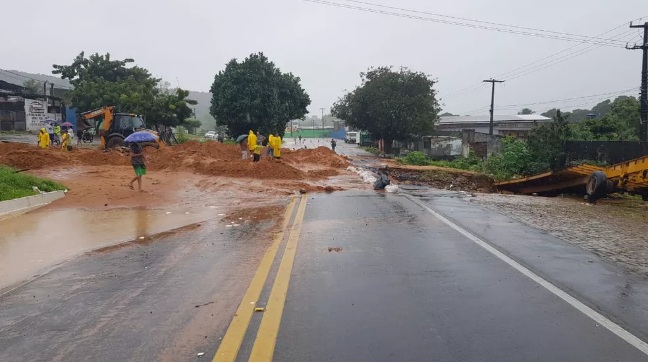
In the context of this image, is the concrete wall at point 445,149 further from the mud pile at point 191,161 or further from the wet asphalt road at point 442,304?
the wet asphalt road at point 442,304

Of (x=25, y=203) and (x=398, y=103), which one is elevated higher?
(x=398, y=103)

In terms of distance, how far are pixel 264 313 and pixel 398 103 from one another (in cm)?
4606

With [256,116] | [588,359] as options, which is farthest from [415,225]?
[256,116]

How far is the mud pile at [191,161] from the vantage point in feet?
65.1

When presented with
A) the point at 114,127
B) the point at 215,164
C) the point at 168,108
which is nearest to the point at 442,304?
the point at 215,164

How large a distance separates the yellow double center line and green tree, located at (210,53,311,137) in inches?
1489

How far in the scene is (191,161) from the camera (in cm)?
2247

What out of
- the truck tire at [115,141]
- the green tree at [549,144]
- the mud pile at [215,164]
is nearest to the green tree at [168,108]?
the truck tire at [115,141]

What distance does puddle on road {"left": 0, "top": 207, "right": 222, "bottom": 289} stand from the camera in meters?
7.02

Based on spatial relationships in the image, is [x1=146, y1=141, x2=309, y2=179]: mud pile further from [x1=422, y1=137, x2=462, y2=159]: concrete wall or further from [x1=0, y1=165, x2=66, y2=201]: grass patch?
[x1=422, y1=137, x2=462, y2=159]: concrete wall

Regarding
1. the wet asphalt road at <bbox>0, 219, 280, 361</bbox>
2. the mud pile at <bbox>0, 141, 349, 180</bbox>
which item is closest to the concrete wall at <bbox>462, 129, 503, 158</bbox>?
the mud pile at <bbox>0, 141, 349, 180</bbox>

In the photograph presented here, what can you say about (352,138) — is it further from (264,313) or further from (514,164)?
(264,313)

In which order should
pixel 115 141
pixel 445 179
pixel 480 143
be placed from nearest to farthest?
pixel 445 179 → pixel 115 141 → pixel 480 143

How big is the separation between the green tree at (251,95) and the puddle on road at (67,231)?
3307 centimetres
